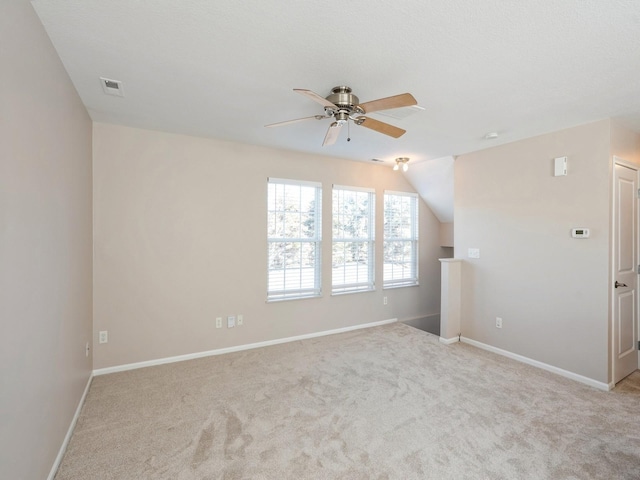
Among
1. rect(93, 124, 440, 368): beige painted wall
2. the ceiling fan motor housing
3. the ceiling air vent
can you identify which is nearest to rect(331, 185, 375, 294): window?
rect(93, 124, 440, 368): beige painted wall

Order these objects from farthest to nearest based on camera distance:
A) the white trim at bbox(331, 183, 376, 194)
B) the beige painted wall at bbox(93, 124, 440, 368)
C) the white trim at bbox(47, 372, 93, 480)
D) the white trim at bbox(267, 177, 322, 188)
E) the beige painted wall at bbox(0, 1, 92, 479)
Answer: the white trim at bbox(331, 183, 376, 194) → the white trim at bbox(267, 177, 322, 188) → the beige painted wall at bbox(93, 124, 440, 368) → the white trim at bbox(47, 372, 93, 480) → the beige painted wall at bbox(0, 1, 92, 479)

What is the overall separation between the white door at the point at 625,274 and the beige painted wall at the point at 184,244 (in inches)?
125

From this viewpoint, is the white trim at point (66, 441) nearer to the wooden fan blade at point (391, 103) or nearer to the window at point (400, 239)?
the wooden fan blade at point (391, 103)

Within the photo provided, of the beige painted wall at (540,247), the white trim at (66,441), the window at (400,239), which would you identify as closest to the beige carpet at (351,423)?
the white trim at (66,441)

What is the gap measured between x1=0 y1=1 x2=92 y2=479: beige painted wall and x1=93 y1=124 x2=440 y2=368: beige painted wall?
0.80m

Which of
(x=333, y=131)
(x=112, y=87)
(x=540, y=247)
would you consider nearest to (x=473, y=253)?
(x=540, y=247)

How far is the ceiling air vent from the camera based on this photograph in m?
2.31

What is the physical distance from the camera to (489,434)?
2217 millimetres

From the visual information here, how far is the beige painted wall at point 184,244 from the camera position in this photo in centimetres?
324

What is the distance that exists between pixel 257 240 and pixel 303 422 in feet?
7.39

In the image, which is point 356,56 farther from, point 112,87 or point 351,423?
point 351,423

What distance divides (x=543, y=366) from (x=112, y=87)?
4.87 metres

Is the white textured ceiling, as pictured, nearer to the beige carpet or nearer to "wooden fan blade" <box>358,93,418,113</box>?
"wooden fan blade" <box>358,93,418,113</box>

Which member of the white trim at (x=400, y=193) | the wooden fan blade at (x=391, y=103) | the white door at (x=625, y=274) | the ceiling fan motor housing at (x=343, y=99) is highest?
the ceiling fan motor housing at (x=343, y=99)
